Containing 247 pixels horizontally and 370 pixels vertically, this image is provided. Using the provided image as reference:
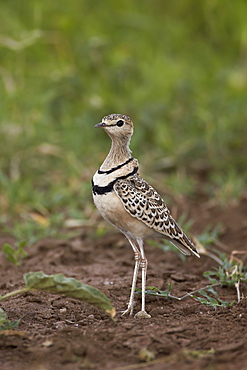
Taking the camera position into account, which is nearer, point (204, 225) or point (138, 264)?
point (138, 264)

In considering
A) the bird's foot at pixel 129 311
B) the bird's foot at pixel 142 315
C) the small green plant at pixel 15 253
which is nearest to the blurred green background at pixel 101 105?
the small green plant at pixel 15 253

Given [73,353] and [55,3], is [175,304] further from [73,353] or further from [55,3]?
[55,3]

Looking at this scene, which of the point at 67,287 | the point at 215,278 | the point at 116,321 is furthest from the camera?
the point at 215,278

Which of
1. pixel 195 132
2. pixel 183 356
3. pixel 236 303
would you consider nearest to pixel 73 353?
pixel 183 356

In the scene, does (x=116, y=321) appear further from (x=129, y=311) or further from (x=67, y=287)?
(x=67, y=287)

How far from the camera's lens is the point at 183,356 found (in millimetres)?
3004

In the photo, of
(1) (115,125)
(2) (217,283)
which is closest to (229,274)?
(2) (217,283)

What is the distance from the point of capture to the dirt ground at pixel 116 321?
3.03 meters

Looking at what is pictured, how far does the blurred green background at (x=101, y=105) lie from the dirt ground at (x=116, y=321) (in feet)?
2.74

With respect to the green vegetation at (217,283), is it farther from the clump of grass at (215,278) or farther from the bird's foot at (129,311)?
the bird's foot at (129,311)

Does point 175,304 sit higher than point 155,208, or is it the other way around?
point 155,208

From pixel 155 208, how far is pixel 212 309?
2.53 feet

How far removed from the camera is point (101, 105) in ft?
26.5

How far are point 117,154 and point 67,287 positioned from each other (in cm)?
120
